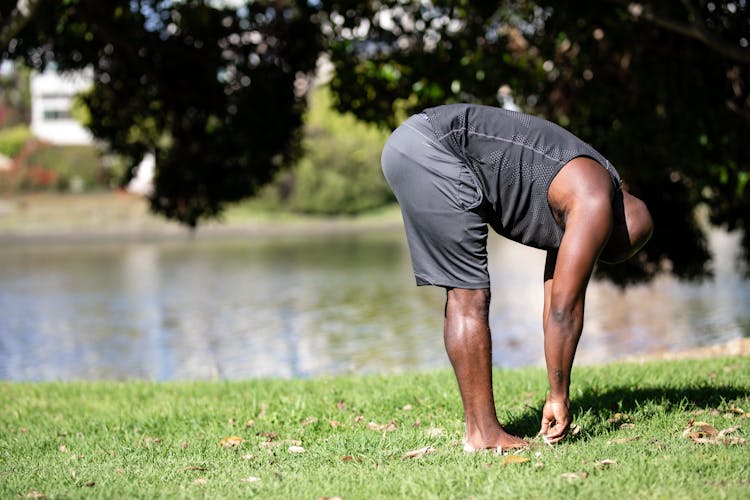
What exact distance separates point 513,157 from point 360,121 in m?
8.05

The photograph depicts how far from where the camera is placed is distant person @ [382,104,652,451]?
4.53m

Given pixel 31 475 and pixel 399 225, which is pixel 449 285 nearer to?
pixel 31 475

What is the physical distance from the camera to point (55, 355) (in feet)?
53.9

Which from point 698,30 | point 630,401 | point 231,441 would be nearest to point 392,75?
point 698,30

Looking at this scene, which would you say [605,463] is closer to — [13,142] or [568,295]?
[568,295]

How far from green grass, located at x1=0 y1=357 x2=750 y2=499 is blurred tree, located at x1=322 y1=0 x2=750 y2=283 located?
141 inches

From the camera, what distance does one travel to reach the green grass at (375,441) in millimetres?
4074

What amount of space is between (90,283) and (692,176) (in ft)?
67.7

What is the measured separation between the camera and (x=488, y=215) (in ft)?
15.4

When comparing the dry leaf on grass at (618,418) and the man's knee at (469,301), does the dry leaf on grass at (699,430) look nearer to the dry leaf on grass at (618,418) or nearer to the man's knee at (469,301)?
the dry leaf on grass at (618,418)

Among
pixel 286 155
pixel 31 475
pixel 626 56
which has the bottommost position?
pixel 31 475

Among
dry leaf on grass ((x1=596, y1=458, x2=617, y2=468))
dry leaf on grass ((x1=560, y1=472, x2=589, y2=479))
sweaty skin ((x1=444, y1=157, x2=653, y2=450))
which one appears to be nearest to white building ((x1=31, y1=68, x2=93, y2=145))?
sweaty skin ((x1=444, y1=157, x2=653, y2=450))

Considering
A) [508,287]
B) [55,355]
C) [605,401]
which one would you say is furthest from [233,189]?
[508,287]

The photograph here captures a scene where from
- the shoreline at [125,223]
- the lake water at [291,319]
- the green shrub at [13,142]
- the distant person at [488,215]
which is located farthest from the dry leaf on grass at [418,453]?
the green shrub at [13,142]
